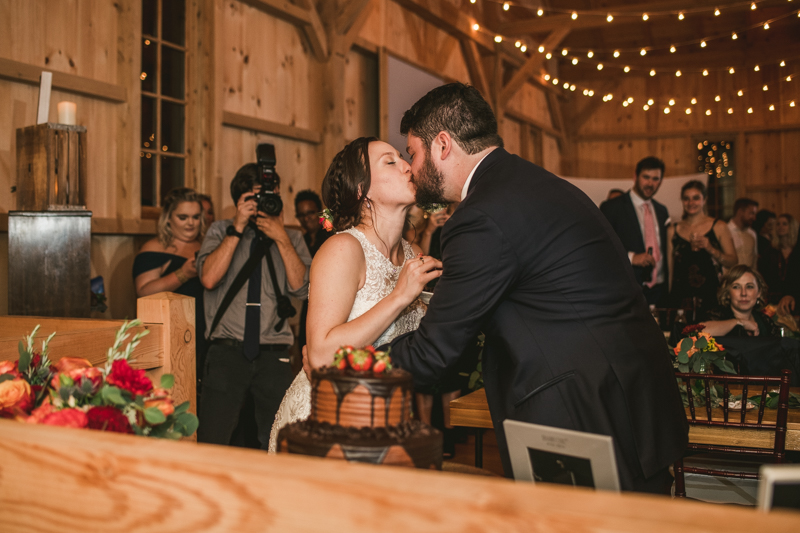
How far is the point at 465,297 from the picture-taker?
1415 mm

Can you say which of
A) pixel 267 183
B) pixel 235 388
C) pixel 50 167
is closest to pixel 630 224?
pixel 267 183

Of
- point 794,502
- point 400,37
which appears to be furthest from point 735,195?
point 794,502

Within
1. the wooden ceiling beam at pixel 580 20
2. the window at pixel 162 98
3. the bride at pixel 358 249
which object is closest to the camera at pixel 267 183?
the bride at pixel 358 249

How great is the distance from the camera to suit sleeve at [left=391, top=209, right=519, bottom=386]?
1.41 m

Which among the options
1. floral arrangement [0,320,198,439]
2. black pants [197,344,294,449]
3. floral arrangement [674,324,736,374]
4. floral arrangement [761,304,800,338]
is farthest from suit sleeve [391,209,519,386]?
floral arrangement [761,304,800,338]

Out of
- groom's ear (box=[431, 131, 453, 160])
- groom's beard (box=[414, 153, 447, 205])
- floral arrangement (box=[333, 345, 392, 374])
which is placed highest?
groom's ear (box=[431, 131, 453, 160])

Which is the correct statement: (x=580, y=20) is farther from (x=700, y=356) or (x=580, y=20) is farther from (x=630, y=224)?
(x=700, y=356)

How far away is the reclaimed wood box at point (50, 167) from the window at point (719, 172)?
10.9 meters

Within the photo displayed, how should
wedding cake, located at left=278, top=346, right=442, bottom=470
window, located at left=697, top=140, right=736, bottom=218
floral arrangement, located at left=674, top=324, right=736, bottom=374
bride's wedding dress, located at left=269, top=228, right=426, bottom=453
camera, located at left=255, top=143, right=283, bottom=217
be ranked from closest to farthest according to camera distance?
wedding cake, located at left=278, top=346, right=442, bottom=470, bride's wedding dress, located at left=269, top=228, right=426, bottom=453, floral arrangement, located at left=674, top=324, right=736, bottom=374, camera, located at left=255, top=143, right=283, bottom=217, window, located at left=697, top=140, right=736, bottom=218

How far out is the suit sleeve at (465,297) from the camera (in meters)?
1.41

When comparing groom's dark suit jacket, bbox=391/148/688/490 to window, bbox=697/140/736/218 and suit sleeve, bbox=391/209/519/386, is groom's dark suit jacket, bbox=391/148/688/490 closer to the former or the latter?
suit sleeve, bbox=391/209/519/386

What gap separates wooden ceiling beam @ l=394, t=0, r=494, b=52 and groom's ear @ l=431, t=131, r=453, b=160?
632 centimetres

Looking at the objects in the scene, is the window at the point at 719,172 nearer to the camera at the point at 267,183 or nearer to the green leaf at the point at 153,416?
the camera at the point at 267,183

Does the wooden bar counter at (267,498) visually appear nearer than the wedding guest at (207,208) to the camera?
Yes
